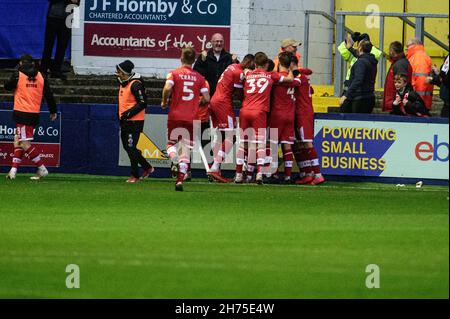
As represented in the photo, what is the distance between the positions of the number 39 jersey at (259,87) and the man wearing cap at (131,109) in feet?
5.61

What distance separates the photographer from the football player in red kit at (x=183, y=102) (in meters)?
21.3

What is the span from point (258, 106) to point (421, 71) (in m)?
3.40

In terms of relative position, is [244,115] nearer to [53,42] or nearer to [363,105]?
[363,105]

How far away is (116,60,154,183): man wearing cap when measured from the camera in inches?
904

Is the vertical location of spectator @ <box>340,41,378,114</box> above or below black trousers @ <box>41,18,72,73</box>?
below

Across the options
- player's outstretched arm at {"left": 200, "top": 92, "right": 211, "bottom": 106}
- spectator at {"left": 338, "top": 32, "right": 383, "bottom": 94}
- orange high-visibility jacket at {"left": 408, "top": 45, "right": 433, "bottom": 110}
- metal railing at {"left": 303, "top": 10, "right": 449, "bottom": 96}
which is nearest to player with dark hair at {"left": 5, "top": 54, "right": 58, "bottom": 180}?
player's outstretched arm at {"left": 200, "top": 92, "right": 211, "bottom": 106}

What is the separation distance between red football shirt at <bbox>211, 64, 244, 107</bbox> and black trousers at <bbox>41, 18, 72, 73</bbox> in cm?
484

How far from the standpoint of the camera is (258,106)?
76.0ft

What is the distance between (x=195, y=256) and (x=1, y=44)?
15525 millimetres

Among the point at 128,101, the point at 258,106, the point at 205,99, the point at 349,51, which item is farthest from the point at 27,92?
the point at 349,51

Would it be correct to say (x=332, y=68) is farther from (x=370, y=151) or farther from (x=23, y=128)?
(x=23, y=128)

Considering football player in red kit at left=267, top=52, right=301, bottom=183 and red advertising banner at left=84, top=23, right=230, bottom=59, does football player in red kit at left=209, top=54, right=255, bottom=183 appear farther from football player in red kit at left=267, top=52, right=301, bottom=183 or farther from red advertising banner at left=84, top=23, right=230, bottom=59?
red advertising banner at left=84, top=23, right=230, bottom=59

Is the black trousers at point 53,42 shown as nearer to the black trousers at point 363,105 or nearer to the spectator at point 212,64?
the spectator at point 212,64

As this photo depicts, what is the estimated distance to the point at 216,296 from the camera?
1202 cm
